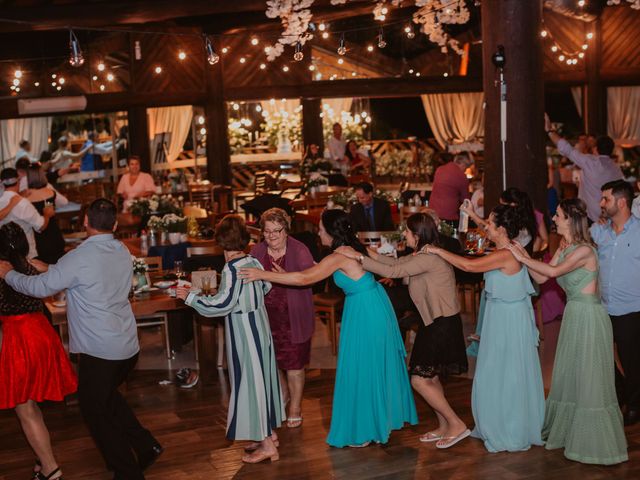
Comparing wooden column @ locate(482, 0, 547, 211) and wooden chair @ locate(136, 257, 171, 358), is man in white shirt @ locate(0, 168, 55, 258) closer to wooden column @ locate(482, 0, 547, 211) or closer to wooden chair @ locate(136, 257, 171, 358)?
wooden chair @ locate(136, 257, 171, 358)

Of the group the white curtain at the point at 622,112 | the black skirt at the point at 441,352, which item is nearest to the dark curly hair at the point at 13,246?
the black skirt at the point at 441,352

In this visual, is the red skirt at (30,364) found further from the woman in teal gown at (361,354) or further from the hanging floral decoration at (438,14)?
the hanging floral decoration at (438,14)

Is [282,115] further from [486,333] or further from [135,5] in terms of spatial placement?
[486,333]

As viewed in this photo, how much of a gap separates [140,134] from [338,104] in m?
4.42

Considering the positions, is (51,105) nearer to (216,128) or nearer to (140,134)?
(140,134)

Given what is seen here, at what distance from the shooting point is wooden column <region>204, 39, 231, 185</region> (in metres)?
16.0

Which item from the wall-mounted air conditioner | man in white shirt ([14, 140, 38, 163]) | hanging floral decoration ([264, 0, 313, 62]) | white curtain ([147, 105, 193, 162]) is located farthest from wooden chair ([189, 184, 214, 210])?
hanging floral decoration ([264, 0, 313, 62])

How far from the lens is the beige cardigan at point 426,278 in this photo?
511cm

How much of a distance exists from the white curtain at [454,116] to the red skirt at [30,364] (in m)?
14.7

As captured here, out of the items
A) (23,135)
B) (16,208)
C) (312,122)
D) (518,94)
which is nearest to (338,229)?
(518,94)

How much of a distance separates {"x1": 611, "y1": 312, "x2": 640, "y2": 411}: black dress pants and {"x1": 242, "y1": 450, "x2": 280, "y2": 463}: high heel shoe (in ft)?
7.14

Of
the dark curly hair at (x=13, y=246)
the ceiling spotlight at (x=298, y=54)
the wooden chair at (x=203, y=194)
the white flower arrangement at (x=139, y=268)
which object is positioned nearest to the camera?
the dark curly hair at (x=13, y=246)

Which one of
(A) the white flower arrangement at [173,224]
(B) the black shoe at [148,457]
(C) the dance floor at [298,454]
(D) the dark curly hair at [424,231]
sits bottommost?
(C) the dance floor at [298,454]

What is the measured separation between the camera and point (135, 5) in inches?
494
